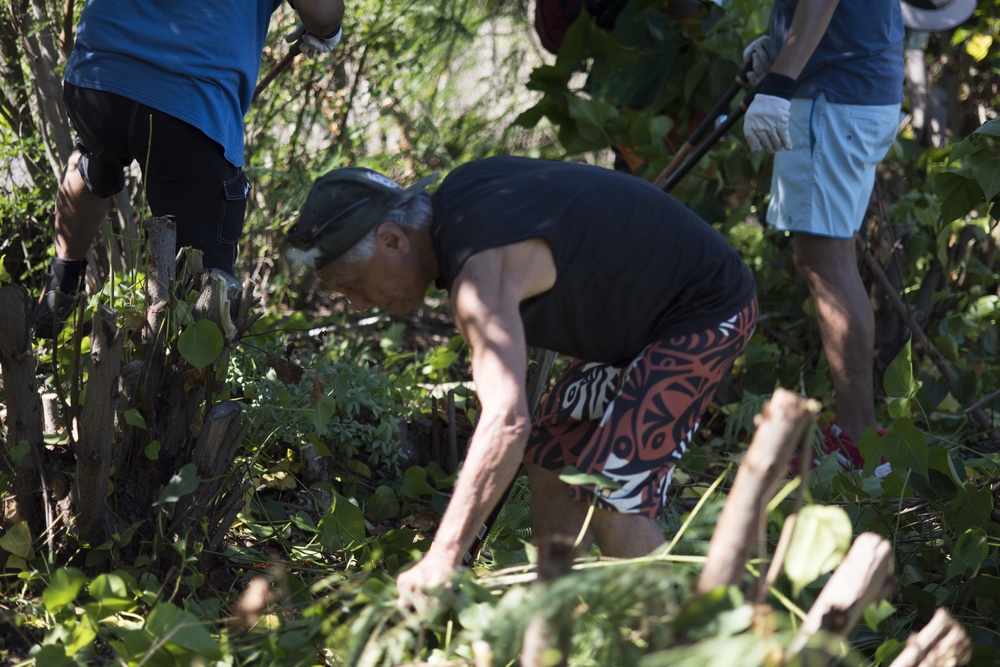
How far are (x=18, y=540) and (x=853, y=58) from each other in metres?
2.51

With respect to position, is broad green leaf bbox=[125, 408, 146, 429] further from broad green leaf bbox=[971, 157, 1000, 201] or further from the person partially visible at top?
broad green leaf bbox=[971, 157, 1000, 201]

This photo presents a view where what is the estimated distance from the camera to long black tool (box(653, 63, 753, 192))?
10.9 ft

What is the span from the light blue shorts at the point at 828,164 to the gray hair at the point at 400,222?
1.59 metres

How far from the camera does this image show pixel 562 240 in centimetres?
182

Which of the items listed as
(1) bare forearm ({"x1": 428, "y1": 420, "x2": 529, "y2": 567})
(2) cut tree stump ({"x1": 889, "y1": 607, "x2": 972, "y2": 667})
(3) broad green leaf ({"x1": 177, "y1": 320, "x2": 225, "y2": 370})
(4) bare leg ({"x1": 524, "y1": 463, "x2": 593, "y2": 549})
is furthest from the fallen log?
(3) broad green leaf ({"x1": 177, "y1": 320, "x2": 225, "y2": 370})

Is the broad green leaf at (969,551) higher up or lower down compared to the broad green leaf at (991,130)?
lower down

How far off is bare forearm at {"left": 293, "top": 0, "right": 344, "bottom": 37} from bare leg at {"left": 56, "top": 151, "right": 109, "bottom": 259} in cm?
71

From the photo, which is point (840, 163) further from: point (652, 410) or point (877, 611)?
point (877, 611)

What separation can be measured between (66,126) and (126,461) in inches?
57.3

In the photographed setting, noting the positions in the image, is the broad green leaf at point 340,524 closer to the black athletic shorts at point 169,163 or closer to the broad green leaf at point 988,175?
the black athletic shorts at point 169,163

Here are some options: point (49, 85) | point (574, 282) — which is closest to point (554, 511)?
point (574, 282)

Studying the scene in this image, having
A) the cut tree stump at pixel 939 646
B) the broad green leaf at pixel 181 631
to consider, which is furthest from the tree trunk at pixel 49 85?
the cut tree stump at pixel 939 646

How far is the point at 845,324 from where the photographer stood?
10.1ft

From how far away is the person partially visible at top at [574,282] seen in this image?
1.70m
